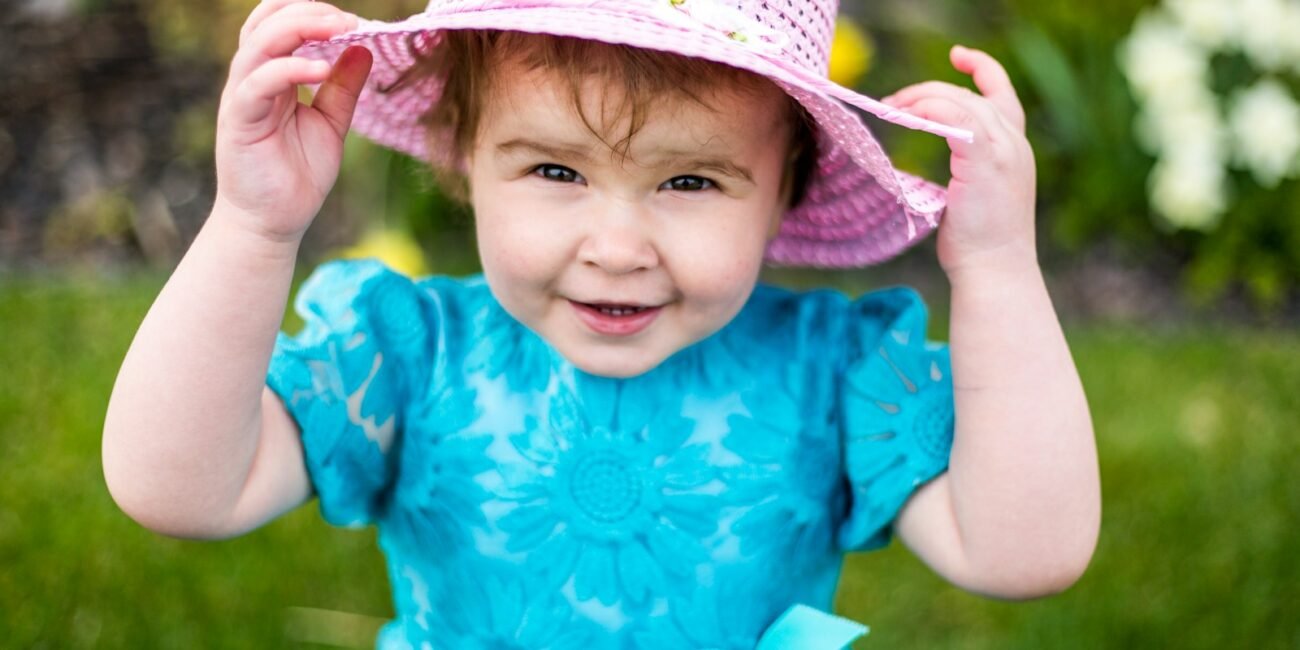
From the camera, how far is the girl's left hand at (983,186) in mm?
1621

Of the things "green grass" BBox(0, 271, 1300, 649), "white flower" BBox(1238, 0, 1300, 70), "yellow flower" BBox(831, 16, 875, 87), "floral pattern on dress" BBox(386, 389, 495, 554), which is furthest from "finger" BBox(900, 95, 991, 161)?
"white flower" BBox(1238, 0, 1300, 70)

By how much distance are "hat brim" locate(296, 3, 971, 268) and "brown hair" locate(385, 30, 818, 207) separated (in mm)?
28

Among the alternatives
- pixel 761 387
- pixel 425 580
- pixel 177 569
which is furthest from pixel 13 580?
pixel 761 387

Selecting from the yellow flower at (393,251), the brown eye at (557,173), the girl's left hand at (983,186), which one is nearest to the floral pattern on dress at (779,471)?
the girl's left hand at (983,186)

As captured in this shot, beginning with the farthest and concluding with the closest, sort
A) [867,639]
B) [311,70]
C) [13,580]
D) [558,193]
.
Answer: [867,639] < [13,580] < [558,193] < [311,70]

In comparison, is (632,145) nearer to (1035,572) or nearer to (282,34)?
(282,34)

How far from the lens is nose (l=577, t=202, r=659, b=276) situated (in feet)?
5.08

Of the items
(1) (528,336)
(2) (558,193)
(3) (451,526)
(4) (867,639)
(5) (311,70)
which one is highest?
(5) (311,70)

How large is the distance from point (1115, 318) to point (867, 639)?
209 cm

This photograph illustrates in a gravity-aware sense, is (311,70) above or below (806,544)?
above

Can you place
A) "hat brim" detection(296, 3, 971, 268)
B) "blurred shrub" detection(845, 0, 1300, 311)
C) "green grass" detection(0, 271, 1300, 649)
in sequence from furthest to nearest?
"blurred shrub" detection(845, 0, 1300, 311) → "green grass" detection(0, 271, 1300, 649) → "hat brim" detection(296, 3, 971, 268)

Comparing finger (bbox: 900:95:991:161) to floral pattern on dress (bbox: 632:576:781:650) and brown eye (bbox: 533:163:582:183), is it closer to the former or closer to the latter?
brown eye (bbox: 533:163:582:183)

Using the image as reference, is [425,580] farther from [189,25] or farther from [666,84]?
[189,25]

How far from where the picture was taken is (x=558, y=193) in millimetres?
1602
